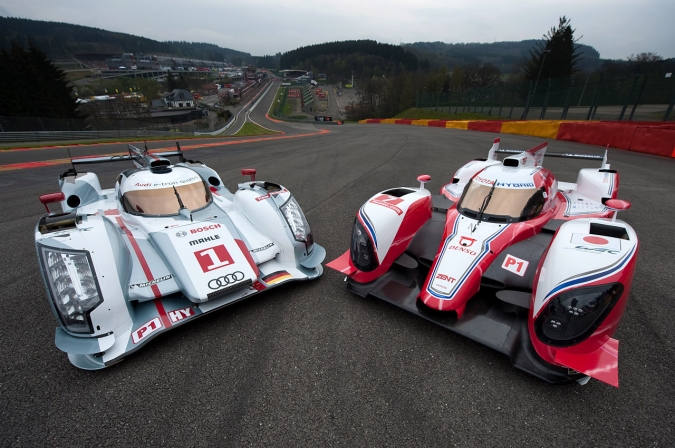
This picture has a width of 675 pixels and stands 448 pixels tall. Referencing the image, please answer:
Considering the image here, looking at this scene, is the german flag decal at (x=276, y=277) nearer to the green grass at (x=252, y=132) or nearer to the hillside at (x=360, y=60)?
the green grass at (x=252, y=132)

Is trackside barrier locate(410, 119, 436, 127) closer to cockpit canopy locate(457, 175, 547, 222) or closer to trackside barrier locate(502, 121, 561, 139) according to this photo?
trackside barrier locate(502, 121, 561, 139)

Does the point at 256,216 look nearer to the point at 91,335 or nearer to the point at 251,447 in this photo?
the point at 91,335

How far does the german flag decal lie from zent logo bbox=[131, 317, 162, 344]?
973mm

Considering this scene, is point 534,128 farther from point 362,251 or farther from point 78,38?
point 78,38

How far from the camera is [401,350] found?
2.50m

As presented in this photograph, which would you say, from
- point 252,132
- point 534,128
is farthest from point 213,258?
point 252,132

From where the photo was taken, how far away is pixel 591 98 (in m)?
15.7

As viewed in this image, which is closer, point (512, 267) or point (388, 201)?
point (512, 267)

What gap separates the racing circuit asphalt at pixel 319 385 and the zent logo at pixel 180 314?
209mm

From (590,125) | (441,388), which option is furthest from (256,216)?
(590,125)

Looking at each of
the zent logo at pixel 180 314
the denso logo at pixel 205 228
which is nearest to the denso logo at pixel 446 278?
the zent logo at pixel 180 314

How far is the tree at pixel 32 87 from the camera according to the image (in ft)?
89.1

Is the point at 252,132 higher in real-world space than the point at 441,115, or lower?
lower

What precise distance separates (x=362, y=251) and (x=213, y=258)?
1.47 metres
